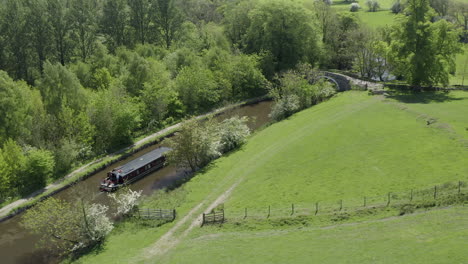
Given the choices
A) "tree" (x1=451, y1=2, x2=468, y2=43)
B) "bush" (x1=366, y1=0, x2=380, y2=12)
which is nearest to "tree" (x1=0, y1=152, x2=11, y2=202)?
"tree" (x1=451, y1=2, x2=468, y2=43)

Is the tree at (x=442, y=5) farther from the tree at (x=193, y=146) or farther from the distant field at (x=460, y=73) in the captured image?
the tree at (x=193, y=146)

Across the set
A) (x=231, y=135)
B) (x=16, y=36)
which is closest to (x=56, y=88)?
(x=16, y=36)

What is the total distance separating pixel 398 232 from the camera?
1164 inches

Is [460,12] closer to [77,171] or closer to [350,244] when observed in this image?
[350,244]

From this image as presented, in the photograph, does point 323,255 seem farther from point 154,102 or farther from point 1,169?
point 154,102

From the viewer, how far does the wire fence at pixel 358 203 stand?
113 ft

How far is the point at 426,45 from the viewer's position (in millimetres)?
64688

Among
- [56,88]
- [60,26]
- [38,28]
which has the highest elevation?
[60,26]

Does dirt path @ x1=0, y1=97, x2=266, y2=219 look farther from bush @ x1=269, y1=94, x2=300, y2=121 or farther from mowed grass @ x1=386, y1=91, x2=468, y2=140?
mowed grass @ x1=386, y1=91, x2=468, y2=140

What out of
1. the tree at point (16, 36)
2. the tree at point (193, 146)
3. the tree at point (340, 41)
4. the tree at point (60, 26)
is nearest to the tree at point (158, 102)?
the tree at point (193, 146)

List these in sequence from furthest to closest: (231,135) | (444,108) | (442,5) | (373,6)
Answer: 1. (373,6)
2. (442,5)
3. (231,135)
4. (444,108)

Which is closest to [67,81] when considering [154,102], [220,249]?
[154,102]

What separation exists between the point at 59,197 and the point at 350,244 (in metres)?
37.3

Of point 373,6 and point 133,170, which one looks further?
point 373,6
